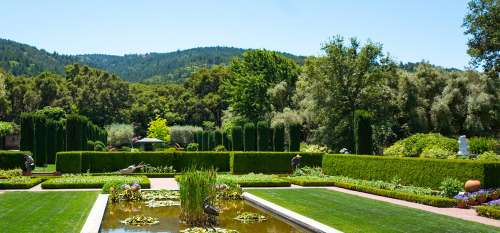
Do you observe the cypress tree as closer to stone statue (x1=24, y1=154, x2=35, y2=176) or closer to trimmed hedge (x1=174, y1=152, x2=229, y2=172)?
stone statue (x1=24, y1=154, x2=35, y2=176)

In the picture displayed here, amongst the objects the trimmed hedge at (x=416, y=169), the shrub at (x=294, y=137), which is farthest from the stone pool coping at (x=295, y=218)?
the shrub at (x=294, y=137)

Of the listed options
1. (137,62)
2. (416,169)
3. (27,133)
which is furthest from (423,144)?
(137,62)

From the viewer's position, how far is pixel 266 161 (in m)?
Answer: 29.8

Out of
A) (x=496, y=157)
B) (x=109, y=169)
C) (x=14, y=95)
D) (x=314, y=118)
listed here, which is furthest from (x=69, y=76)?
(x=496, y=157)

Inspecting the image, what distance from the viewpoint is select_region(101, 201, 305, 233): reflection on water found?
434 inches

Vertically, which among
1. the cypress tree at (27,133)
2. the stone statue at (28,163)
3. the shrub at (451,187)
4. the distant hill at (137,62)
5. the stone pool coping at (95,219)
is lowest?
the stone pool coping at (95,219)

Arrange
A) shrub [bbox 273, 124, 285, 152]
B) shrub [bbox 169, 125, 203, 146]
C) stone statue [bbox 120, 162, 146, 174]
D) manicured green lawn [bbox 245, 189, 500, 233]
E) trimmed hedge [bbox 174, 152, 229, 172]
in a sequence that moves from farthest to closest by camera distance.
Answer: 1. shrub [bbox 169, 125, 203, 146]
2. shrub [bbox 273, 124, 285, 152]
3. trimmed hedge [bbox 174, 152, 229, 172]
4. stone statue [bbox 120, 162, 146, 174]
5. manicured green lawn [bbox 245, 189, 500, 233]

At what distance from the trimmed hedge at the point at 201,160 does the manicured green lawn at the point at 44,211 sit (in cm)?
1090

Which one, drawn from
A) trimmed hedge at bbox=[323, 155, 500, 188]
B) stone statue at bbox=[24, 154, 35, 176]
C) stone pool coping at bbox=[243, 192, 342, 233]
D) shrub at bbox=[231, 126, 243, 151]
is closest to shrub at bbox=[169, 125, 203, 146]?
shrub at bbox=[231, 126, 243, 151]

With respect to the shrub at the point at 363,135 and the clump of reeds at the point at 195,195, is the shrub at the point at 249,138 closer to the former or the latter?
the shrub at the point at 363,135

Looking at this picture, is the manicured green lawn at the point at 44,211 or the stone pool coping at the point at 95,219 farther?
the manicured green lawn at the point at 44,211

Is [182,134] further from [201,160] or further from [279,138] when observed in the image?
[201,160]

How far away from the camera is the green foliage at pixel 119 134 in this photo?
67.2 metres

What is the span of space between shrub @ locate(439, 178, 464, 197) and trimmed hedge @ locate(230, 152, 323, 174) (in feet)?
44.3
